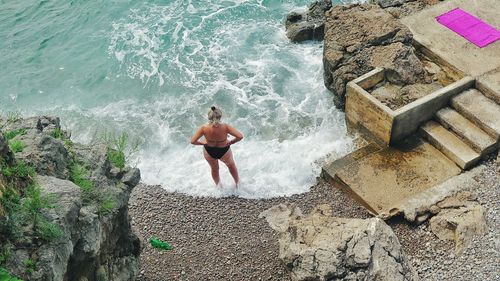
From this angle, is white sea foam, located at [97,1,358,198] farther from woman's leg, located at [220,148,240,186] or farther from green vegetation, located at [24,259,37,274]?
green vegetation, located at [24,259,37,274]

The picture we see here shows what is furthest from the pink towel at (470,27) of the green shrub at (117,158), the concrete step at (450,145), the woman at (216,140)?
the green shrub at (117,158)

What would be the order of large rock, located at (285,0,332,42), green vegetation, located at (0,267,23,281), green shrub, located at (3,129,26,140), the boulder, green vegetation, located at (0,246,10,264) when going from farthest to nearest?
1. large rock, located at (285,0,332,42)
2. the boulder
3. green shrub, located at (3,129,26,140)
4. green vegetation, located at (0,246,10,264)
5. green vegetation, located at (0,267,23,281)

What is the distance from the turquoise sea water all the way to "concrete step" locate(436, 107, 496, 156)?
2.06 meters

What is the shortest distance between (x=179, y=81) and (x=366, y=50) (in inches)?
199

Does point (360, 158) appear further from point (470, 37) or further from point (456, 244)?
point (470, 37)

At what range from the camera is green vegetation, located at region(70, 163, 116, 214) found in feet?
19.7

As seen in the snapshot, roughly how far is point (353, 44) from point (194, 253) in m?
5.86

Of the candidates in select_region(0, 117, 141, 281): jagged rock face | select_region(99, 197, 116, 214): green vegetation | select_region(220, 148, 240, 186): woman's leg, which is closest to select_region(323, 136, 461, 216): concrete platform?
select_region(220, 148, 240, 186): woman's leg

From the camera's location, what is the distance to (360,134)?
11125 millimetres

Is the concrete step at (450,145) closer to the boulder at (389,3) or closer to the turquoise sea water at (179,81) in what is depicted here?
the turquoise sea water at (179,81)

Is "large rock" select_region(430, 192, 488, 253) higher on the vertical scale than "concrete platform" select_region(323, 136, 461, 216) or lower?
higher

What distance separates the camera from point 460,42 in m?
11.5

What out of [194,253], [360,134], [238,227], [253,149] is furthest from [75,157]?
[360,134]

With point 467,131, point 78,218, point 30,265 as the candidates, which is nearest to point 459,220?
point 467,131
